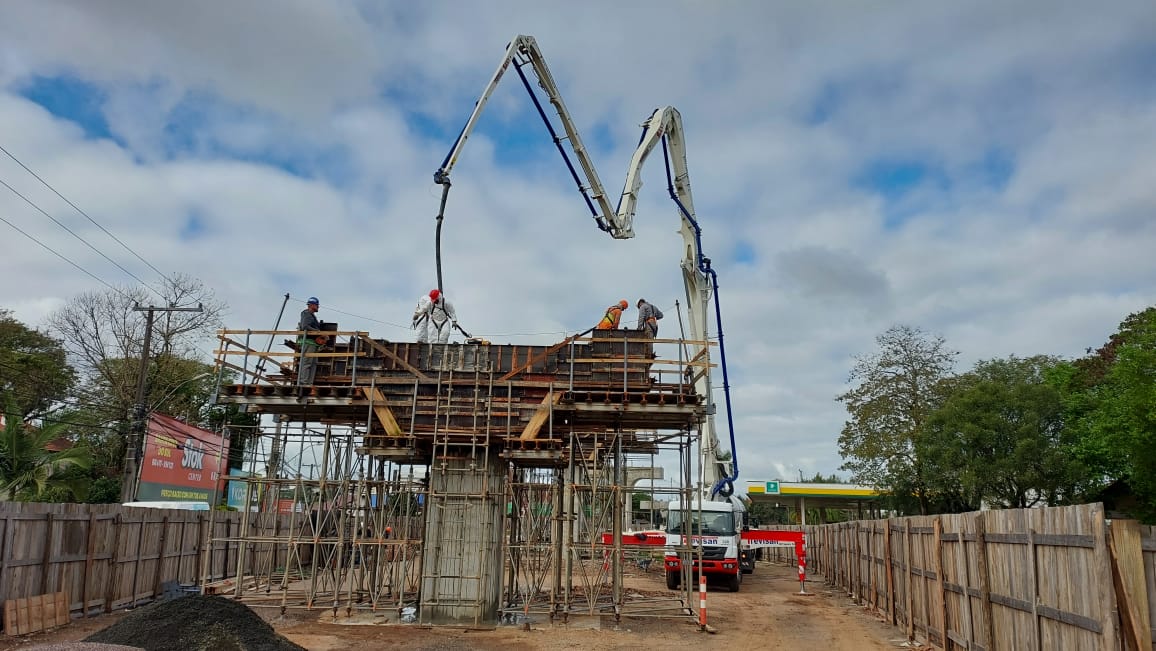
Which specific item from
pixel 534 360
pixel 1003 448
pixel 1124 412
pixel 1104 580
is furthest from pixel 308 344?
pixel 1003 448

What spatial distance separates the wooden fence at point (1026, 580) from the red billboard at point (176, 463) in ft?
80.9

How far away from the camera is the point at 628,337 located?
1797 cm

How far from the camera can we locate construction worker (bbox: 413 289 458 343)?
62.2ft

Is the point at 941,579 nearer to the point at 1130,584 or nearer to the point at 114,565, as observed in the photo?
the point at 1130,584

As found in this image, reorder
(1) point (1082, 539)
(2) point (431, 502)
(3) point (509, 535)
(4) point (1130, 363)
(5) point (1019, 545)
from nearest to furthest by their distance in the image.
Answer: (1) point (1082, 539), (5) point (1019, 545), (2) point (431, 502), (3) point (509, 535), (4) point (1130, 363)

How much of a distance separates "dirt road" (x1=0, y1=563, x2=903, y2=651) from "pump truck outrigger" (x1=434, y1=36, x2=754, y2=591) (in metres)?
1.63

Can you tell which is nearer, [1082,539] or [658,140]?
[1082,539]

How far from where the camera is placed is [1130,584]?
7.09 metres

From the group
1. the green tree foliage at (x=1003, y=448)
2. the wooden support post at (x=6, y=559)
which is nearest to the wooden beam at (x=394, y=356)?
the wooden support post at (x=6, y=559)

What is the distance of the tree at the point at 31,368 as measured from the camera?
38469mm

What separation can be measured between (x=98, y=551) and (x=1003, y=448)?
33688 millimetres

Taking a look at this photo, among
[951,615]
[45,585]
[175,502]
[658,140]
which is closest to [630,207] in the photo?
[658,140]

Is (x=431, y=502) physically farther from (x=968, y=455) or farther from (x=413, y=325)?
(x=968, y=455)

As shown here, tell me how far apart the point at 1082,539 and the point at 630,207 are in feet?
69.0
